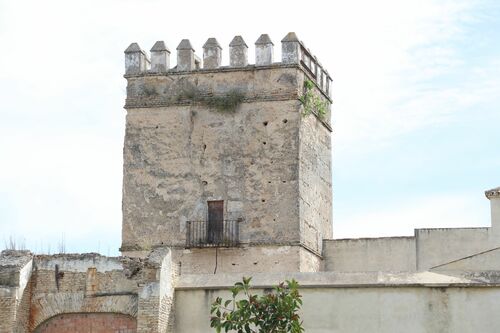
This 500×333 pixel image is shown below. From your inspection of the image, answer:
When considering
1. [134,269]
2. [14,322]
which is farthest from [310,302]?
[14,322]

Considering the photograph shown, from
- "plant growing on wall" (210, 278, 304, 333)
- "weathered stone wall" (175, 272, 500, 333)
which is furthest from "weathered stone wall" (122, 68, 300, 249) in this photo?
"plant growing on wall" (210, 278, 304, 333)

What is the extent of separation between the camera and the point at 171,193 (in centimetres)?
3375

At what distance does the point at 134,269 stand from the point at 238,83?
36.8ft

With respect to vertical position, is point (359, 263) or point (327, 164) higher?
point (327, 164)

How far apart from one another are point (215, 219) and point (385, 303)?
11734mm

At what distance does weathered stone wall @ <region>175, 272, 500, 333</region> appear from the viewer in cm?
2202

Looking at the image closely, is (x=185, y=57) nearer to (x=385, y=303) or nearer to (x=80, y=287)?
(x=80, y=287)

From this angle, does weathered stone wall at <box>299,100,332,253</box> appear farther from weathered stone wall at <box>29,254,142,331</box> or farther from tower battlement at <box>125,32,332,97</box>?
weathered stone wall at <box>29,254,142,331</box>

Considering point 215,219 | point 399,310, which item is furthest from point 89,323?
point 215,219

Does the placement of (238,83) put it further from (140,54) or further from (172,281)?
(172,281)

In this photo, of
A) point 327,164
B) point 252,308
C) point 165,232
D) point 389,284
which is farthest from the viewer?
point 327,164

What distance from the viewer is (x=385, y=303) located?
22.4 m

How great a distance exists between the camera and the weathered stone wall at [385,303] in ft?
72.2

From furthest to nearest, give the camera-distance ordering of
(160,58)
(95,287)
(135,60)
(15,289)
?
(135,60) < (160,58) < (95,287) < (15,289)
